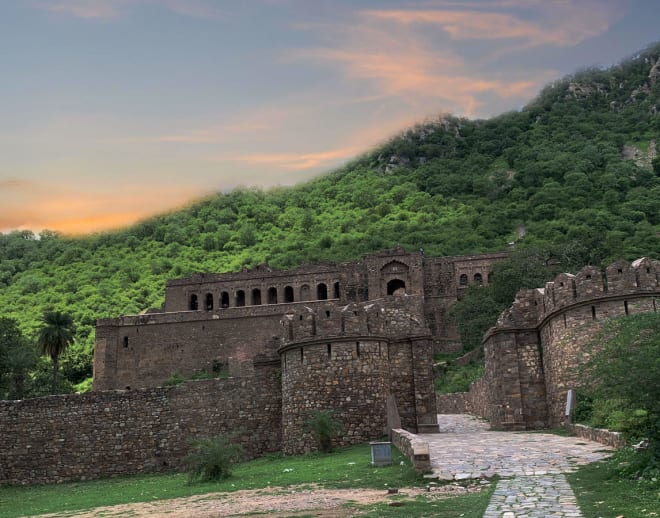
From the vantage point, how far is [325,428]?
18031 mm

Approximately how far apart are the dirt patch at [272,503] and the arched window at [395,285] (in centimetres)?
5660

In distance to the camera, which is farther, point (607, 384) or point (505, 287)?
point (505, 287)

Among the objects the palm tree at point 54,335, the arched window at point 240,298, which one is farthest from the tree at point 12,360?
the arched window at point 240,298

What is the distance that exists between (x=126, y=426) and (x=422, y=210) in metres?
104

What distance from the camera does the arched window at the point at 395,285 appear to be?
6949 centimetres

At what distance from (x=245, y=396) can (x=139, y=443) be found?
359 centimetres

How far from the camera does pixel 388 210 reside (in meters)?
127

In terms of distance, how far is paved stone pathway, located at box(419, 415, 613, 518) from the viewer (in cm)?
919

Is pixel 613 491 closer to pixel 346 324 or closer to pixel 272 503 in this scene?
pixel 272 503

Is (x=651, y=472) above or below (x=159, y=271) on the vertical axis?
below

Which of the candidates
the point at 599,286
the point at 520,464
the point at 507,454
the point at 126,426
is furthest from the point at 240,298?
the point at 520,464

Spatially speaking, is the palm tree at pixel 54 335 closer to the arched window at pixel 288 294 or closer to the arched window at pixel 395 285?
the arched window at pixel 288 294

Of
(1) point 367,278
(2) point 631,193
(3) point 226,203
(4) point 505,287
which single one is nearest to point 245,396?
(4) point 505,287

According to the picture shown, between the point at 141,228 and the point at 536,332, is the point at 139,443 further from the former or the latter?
the point at 141,228
